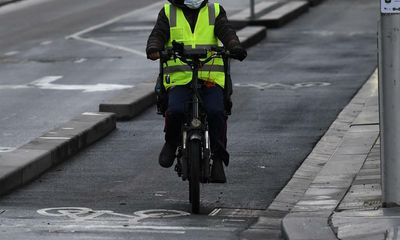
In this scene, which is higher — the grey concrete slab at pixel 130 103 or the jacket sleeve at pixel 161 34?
the jacket sleeve at pixel 161 34

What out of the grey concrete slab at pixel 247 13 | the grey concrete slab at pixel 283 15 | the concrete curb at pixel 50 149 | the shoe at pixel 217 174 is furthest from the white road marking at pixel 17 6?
the shoe at pixel 217 174

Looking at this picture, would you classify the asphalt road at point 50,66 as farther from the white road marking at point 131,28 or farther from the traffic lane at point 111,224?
the traffic lane at point 111,224

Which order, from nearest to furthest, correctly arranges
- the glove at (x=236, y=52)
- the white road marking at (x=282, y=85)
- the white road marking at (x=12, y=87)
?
the glove at (x=236, y=52) < the white road marking at (x=282, y=85) < the white road marking at (x=12, y=87)

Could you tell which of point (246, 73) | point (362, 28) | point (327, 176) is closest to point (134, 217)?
point (327, 176)

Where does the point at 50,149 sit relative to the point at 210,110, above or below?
below

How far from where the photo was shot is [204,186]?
41.3 ft

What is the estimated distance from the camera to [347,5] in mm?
37344

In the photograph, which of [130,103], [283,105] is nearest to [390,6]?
[130,103]

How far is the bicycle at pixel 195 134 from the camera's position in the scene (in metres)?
11.1

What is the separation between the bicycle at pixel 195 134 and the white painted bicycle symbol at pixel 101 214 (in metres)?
0.23

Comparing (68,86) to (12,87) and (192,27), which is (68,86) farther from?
(192,27)

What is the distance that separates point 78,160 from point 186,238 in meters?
4.36

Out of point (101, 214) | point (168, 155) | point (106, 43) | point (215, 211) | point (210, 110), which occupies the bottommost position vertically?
point (106, 43)

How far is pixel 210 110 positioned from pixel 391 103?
61.6 inches
